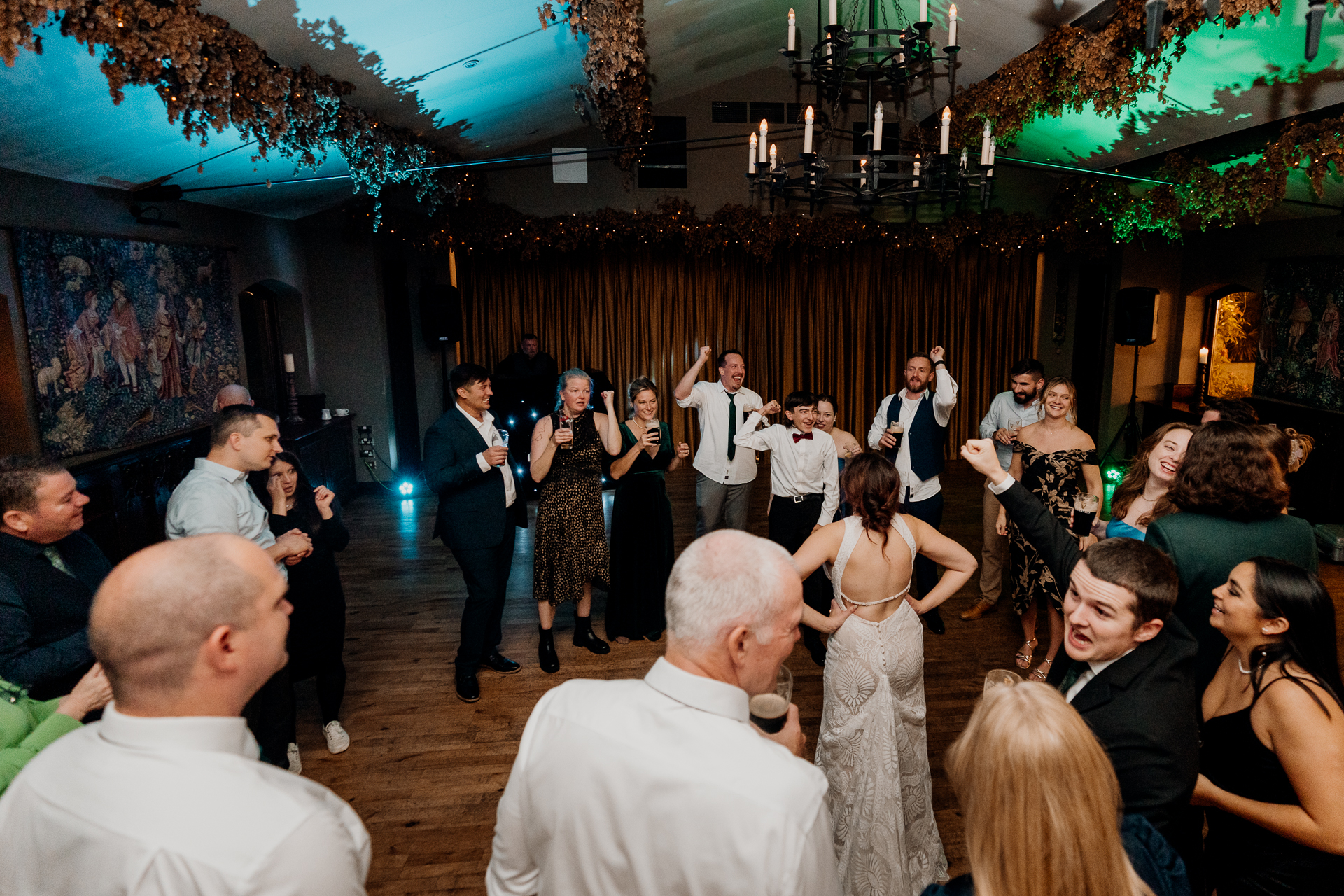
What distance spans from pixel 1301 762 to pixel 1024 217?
7.48 m

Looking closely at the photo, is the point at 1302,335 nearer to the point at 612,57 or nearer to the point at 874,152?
the point at 874,152

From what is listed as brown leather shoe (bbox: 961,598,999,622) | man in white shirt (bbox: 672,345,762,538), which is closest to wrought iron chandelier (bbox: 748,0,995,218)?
man in white shirt (bbox: 672,345,762,538)

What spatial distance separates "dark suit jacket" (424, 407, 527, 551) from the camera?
11.5ft

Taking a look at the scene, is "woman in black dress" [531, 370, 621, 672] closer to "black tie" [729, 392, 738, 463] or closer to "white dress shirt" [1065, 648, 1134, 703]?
"black tie" [729, 392, 738, 463]

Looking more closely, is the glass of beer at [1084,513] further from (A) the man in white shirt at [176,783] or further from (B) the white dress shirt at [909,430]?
(A) the man in white shirt at [176,783]

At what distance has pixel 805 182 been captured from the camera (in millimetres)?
3918

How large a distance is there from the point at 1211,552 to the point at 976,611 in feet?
8.40

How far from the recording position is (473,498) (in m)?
3.61

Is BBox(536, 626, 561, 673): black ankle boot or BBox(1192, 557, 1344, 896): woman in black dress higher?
BBox(1192, 557, 1344, 896): woman in black dress

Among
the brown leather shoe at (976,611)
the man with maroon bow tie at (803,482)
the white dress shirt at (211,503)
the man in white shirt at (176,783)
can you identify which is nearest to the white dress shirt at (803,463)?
the man with maroon bow tie at (803,482)

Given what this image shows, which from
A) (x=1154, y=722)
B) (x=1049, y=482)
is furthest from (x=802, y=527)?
(x=1154, y=722)

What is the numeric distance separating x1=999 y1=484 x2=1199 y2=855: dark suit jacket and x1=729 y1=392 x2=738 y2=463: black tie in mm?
2912

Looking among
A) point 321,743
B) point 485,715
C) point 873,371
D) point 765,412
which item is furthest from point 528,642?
point 873,371

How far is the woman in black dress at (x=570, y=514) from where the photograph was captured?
3.88 m
